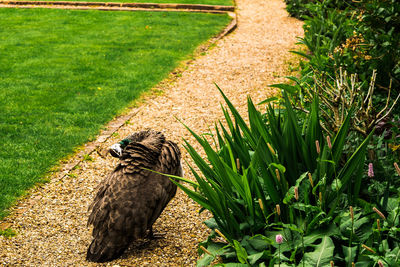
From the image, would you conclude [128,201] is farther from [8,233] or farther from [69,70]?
[69,70]

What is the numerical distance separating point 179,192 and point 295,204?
2.17 meters

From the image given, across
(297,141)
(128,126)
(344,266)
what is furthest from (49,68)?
(344,266)

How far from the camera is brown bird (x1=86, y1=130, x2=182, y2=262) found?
3762mm

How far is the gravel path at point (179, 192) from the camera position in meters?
3.99

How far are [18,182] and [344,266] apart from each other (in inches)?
147

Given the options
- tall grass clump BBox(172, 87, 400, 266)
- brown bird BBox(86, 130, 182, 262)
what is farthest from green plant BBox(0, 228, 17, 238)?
tall grass clump BBox(172, 87, 400, 266)

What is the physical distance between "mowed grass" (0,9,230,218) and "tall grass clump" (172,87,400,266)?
2579 millimetres

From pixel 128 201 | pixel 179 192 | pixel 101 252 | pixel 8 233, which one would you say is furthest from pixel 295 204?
pixel 8 233

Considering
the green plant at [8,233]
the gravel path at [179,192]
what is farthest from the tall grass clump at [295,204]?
the green plant at [8,233]

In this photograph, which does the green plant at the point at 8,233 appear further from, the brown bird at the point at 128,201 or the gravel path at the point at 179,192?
the brown bird at the point at 128,201

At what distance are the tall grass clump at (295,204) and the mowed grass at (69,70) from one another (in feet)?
8.46

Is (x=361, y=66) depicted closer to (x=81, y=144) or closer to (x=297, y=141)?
(x=297, y=141)

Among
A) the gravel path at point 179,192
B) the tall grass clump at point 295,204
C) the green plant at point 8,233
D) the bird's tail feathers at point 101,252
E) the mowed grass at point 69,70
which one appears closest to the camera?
the tall grass clump at point 295,204

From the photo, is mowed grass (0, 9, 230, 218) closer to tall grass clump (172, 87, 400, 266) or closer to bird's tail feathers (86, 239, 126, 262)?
bird's tail feathers (86, 239, 126, 262)
